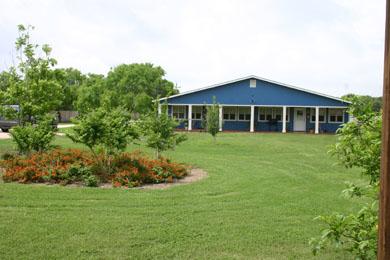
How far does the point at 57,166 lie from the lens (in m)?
10.2

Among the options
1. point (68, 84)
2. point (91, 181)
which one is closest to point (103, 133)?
point (91, 181)

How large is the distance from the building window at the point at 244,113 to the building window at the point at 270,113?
1085 millimetres

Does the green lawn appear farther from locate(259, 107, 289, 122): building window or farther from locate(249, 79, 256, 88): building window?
locate(259, 107, 289, 122): building window

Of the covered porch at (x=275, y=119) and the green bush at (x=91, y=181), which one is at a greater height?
the covered porch at (x=275, y=119)

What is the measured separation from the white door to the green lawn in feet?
89.4

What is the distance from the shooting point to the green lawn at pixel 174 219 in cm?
515

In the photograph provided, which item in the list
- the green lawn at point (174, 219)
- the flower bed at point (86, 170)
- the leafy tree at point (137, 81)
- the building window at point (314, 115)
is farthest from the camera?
the leafy tree at point (137, 81)

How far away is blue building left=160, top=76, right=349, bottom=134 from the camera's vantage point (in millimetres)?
34875

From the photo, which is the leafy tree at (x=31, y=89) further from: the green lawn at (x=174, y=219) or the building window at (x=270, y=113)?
the building window at (x=270, y=113)

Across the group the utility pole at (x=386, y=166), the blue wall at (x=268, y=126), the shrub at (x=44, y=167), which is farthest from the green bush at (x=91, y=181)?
the blue wall at (x=268, y=126)

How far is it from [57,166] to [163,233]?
5.29m

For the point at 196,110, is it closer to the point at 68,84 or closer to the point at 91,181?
the point at 91,181

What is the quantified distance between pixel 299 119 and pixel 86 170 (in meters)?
29.8

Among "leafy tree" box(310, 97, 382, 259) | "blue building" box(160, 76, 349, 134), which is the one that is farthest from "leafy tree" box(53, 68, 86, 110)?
"leafy tree" box(310, 97, 382, 259)
